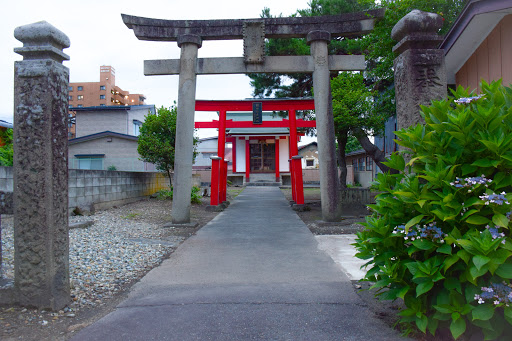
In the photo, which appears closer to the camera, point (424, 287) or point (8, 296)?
point (424, 287)

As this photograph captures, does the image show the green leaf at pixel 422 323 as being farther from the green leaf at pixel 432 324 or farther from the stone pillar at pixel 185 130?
the stone pillar at pixel 185 130

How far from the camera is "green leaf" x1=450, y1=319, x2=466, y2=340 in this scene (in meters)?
2.12

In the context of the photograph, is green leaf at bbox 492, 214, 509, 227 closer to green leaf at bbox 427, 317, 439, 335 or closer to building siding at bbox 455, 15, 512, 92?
green leaf at bbox 427, 317, 439, 335

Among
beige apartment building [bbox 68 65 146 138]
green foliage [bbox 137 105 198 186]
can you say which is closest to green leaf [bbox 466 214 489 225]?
green foliage [bbox 137 105 198 186]

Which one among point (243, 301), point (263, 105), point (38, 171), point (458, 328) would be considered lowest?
point (243, 301)

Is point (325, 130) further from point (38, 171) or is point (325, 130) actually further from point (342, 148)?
point (342, 148)

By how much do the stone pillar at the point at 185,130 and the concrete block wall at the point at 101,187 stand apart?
2740mm

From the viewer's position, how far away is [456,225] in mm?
2289

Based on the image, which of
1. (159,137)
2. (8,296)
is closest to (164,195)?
(159,137)

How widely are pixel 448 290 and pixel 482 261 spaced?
16.8 inches

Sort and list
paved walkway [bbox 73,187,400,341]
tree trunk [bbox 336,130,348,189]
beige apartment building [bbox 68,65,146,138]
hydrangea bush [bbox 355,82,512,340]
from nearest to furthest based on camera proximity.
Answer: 1. hydrangea bush [bbox 355,82,512,340]
2. paved walkway [bbox 73,187,400,341]
3. tree trunk [bbox 336,130,348,189]
4. beige apartment building [bbox 68,65,146,138]

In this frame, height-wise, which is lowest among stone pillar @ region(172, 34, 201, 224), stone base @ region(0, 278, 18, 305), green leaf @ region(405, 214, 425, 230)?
stone base @ region(0, 278, 18, 305)

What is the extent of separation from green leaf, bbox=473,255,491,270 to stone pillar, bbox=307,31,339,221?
6.12m

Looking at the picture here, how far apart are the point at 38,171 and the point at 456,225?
3.34 meters
